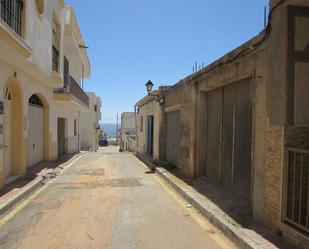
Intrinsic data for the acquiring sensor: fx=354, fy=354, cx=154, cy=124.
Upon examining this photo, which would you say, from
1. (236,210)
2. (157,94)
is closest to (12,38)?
(236,210)

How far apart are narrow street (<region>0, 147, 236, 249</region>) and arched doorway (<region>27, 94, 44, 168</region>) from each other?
3.81 m

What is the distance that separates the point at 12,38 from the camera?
7.89 meters

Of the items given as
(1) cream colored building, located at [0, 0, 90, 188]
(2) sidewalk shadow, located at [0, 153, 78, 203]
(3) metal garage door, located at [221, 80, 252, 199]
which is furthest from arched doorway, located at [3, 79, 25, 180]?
(3) metal garage door, located at [221, 80, 252, 199]

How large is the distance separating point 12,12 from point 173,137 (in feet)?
26.1

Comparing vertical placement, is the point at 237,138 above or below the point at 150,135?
above

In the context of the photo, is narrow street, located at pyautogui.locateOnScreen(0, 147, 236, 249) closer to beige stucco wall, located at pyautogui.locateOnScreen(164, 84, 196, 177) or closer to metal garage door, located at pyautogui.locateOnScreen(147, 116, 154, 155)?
beige stucco wall, located at pyautogui.locateOnScreen(164, 84, 196, 177)

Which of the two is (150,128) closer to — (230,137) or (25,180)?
(25,180)

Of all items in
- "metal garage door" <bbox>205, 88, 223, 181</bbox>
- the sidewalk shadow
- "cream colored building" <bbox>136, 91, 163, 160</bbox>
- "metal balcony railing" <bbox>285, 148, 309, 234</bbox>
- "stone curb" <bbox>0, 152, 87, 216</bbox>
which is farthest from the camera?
"cream colored building" <bbox>136, 91, 163, 160</bbox>

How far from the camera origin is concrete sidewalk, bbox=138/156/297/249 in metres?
5.32

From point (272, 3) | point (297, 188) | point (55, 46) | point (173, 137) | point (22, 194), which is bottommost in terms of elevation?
point (22, 194)

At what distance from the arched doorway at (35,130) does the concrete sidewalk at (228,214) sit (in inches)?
254

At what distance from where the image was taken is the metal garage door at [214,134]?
962cm

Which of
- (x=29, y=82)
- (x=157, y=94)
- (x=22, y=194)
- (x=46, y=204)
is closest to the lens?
(x=46, y=204)

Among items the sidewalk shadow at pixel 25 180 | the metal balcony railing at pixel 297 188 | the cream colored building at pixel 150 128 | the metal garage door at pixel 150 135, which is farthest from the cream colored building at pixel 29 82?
the metal balcony railing at pixel 297 188
